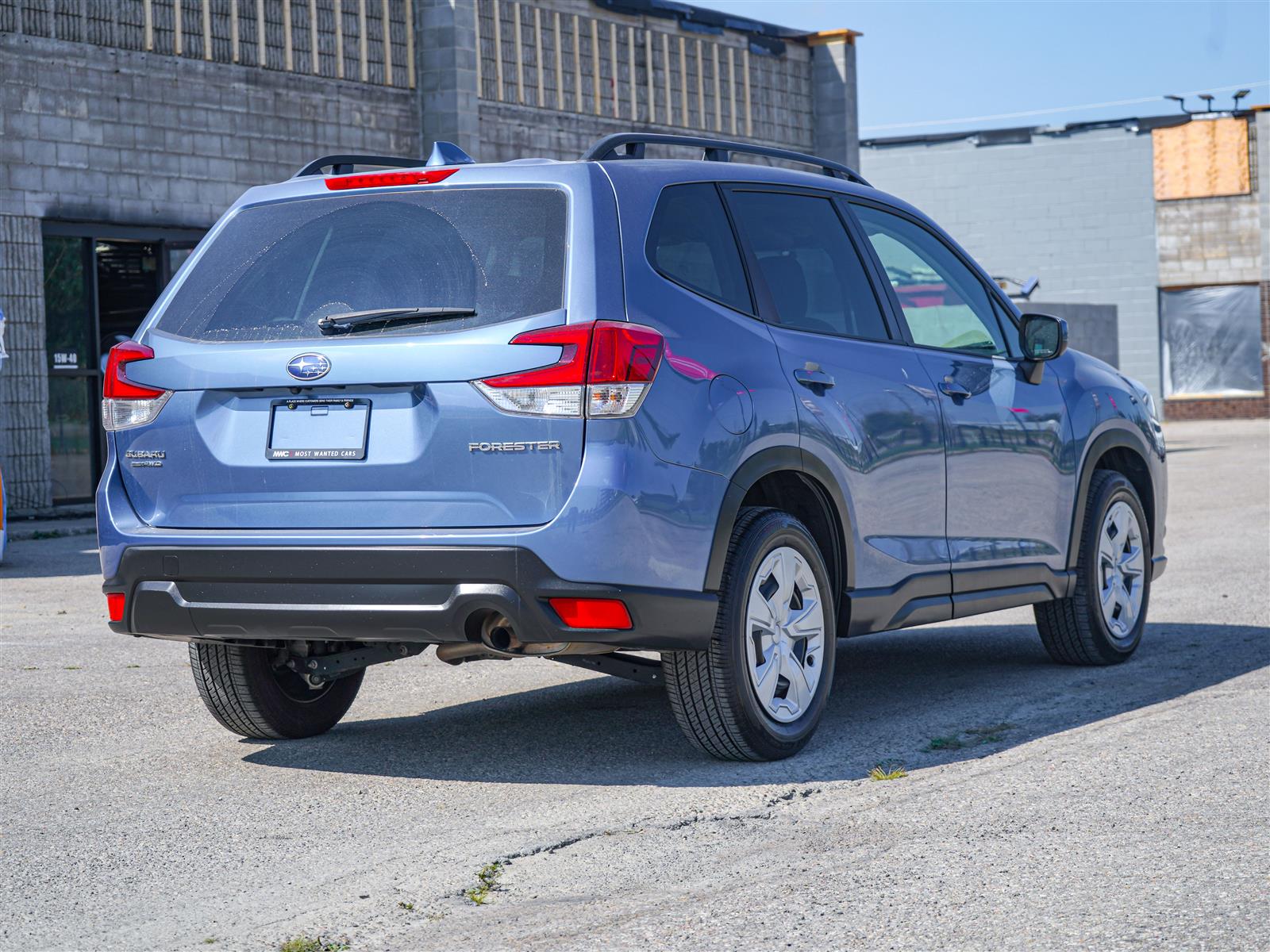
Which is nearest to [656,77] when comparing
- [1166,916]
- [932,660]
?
[932,660]

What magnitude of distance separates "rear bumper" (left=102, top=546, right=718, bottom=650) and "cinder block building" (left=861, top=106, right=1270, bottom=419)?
38.3 m

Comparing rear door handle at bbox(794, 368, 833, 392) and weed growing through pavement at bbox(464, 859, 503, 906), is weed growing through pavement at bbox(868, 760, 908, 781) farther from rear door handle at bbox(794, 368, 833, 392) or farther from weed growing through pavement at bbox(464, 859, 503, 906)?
weed growing through pavement at bbox(464, 859, 503, 906)

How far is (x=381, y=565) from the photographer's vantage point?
5.09 m

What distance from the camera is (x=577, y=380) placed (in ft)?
16.4

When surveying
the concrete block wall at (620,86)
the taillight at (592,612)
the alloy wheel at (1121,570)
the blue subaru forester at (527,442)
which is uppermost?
the concrete block wall at (620,86)

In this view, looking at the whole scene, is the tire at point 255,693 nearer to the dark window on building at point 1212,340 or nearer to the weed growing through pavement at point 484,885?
the weed growing through pavement at point 484,885

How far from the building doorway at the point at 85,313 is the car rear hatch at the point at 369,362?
546 inches

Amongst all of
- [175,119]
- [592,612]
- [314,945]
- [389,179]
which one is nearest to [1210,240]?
[175,119]

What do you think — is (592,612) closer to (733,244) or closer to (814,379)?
(814,379)

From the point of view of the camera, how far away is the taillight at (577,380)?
5.01 metres

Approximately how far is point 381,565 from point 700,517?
941 mm

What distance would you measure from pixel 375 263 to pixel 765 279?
133 cm

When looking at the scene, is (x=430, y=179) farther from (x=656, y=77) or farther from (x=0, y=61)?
(x=656, y=77)

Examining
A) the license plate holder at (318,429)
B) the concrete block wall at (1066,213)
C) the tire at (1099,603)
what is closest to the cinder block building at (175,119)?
the tire at (1099,603)
